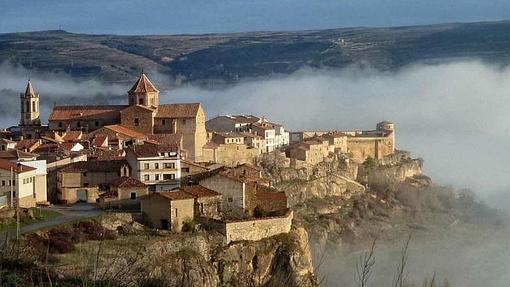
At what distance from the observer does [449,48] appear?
152375 mm

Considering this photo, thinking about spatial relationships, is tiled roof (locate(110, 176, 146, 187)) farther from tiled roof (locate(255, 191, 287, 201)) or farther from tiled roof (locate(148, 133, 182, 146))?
tiled roof (locate(148, 133, 182, 146))

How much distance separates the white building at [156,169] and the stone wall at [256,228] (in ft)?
11.7

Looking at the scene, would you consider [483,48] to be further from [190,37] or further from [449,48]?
[190,37]

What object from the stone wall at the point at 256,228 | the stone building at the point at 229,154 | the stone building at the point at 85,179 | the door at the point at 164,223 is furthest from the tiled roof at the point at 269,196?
the stone building at the point at 229,154

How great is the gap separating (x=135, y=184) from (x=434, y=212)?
102ft

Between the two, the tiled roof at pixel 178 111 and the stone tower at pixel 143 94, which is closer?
the tiled roof at pixel 178 111

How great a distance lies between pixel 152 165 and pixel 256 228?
445cm

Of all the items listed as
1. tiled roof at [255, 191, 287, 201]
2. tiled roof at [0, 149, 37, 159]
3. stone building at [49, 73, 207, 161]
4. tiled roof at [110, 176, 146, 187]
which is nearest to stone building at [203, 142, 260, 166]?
stone building at [49, 73, 207, 161]

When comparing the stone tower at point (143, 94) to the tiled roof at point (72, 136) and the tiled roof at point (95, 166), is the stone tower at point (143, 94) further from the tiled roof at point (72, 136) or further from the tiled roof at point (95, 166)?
the tiled roof at point (95, 166)

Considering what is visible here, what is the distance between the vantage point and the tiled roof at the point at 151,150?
92.4ft

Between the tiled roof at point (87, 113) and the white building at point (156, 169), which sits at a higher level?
the tiled roof at point (87, 113)

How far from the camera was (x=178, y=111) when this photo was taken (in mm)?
37688

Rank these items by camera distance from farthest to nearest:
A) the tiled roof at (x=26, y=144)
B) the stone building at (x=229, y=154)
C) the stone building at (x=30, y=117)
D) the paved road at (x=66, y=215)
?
the stone building at (x=30, y=117) < the stone building at (x=229, y=154) < the tiled roof at (x=26, y=144) < the paved road at (x=66, y=215)

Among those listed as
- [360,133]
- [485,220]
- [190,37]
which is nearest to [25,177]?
[360,133]
